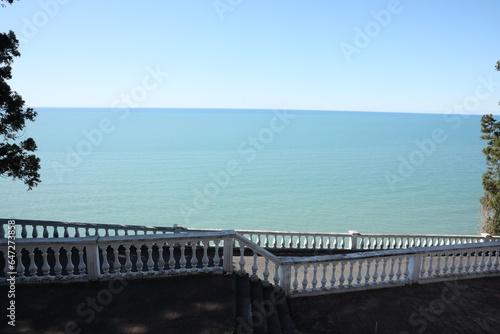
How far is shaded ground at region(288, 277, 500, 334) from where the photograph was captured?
260 inches

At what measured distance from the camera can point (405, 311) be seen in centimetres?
715

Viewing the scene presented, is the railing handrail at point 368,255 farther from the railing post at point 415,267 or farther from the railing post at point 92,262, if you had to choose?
the railing post at point 92,262

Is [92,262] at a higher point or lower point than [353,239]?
higher

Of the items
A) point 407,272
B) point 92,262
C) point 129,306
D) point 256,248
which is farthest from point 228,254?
point 407,272

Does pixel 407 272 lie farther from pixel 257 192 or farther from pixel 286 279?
pixel 257 192

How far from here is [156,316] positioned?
570cm

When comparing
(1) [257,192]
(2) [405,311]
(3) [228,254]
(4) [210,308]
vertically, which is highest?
(3) [228,254]

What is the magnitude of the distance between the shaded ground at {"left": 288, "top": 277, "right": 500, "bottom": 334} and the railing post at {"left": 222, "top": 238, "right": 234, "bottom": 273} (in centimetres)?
147

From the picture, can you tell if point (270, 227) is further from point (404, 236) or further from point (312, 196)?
point (404, 236)

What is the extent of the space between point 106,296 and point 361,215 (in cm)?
3072

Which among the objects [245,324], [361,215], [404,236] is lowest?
[361,215]

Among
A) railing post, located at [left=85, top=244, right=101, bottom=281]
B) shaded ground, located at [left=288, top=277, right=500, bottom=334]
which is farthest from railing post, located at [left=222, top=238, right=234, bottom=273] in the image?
railing post, located at [left=85, top=244, right=101, bottom=281]

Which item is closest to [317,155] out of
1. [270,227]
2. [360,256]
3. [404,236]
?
[270,227]

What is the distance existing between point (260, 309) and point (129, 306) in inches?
87.1
